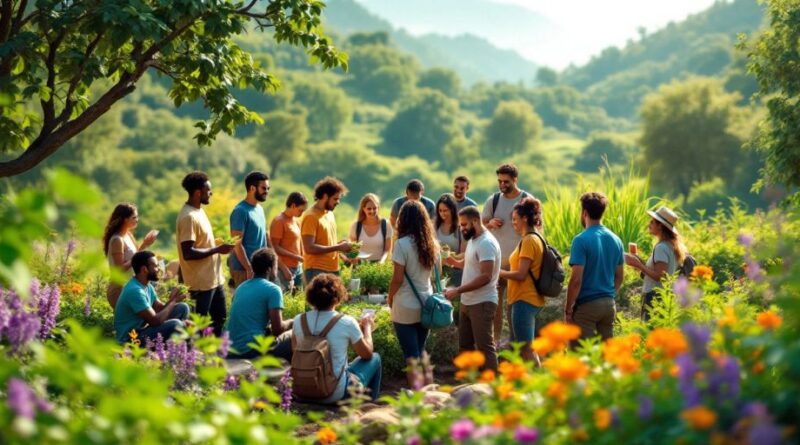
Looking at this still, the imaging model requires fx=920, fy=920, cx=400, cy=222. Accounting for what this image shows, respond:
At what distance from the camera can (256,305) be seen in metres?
6.23

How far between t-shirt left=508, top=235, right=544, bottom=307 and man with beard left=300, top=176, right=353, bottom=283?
1.82 meters

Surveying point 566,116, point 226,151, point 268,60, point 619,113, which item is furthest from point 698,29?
point 226,151

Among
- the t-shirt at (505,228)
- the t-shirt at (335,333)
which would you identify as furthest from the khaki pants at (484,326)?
the t-shirt at (505,228)

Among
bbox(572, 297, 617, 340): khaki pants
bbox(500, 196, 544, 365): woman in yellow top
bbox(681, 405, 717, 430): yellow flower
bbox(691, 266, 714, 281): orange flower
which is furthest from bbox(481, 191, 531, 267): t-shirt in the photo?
bbox(681, 405, 717, 430): yellow flower

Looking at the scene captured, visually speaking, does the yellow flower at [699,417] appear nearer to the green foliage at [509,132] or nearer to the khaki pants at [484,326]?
the khaki pants at [484,326]

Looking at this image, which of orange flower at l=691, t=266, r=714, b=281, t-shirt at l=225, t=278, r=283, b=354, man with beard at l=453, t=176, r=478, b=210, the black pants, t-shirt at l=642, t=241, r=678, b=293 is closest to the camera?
orange flower at l=691, t=266, r=714, b=281

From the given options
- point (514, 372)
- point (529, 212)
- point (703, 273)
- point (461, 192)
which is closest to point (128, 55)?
point (461, 192)

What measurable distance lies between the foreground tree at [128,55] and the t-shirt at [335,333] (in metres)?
1.70

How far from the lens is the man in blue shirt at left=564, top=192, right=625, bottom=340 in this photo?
20.1ft

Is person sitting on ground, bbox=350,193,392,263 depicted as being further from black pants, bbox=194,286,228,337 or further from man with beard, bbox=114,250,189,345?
man with beard, bbox=114,250,189,345

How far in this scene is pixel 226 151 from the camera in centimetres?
9025

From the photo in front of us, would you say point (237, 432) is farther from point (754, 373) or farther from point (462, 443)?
point (754, 373)

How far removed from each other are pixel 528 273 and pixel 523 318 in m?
0.32

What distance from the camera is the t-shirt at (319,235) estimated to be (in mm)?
7684
